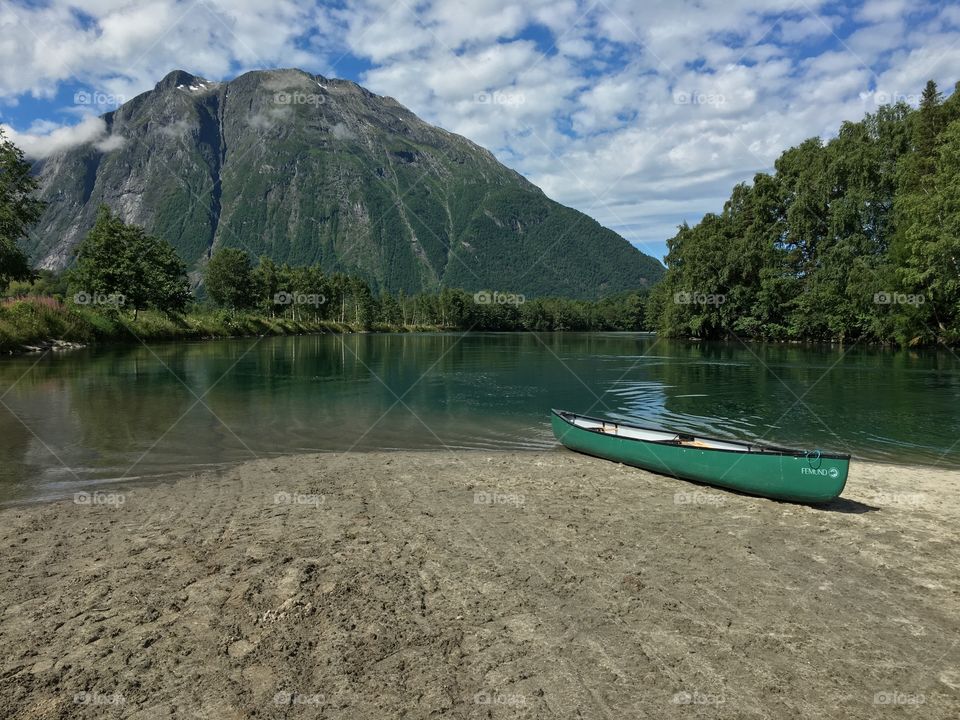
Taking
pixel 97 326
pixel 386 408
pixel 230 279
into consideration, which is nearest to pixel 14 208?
pixel 97 326

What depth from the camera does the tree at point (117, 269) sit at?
231 feet

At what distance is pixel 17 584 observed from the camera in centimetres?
771

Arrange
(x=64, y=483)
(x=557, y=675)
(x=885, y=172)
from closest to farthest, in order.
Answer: (x=557, y=675) → (x=64, y=483) → (x=885, y=172)

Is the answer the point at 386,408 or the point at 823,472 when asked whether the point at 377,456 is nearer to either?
the point at 386,408

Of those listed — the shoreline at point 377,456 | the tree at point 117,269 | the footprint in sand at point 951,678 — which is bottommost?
the shoreline at point 377,456

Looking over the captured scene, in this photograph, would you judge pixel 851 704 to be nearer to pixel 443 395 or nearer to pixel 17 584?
pixel 17 584

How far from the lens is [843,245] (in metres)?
70.4

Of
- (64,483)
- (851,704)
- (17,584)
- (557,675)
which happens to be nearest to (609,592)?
(557,675)

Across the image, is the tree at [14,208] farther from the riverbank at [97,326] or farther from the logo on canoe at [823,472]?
the logo on canoe at [823,472]

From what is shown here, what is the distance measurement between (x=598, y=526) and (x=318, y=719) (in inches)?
268

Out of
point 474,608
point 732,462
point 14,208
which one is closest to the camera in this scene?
point 474,608

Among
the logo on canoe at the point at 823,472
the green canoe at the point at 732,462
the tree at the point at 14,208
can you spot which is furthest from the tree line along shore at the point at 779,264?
the logo on canoe at the point at 823,472

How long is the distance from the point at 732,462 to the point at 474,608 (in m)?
8.20

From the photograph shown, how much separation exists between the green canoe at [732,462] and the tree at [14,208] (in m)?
53.2
